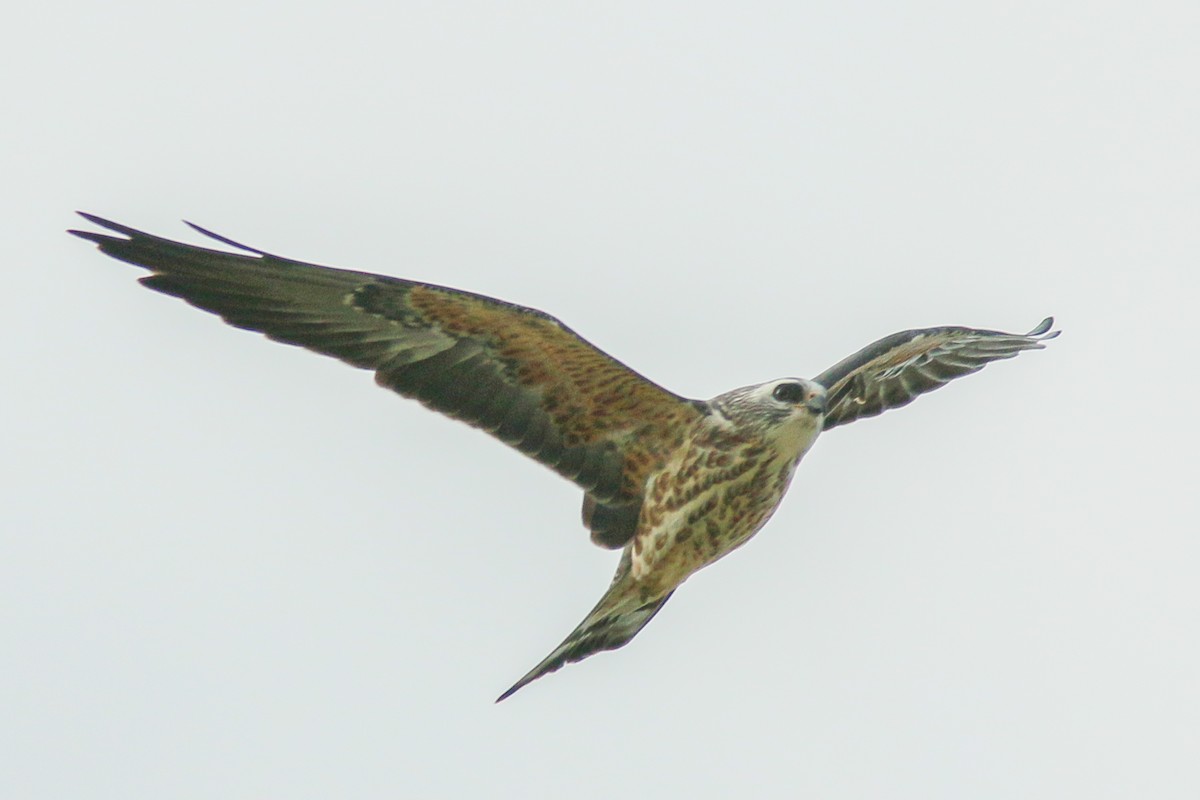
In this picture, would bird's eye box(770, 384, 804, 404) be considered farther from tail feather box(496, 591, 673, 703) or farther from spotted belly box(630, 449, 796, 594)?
tail feather box(496, 591, 673, 703)

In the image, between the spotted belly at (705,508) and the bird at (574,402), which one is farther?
the spotted belly at (705,508)

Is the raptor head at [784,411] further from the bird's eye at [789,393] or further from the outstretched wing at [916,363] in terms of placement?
the outstretched wing at [916,363]

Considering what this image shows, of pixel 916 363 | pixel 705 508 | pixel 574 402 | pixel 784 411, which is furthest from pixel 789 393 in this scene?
pixel 916 363

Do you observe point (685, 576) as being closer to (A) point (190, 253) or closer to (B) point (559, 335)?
(B) point (559, 335)

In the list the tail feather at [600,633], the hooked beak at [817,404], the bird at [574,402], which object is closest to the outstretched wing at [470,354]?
the bird at [574,402]

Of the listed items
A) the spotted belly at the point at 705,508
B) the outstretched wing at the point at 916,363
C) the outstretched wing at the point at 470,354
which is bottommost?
the spotted belly at the point at 705,508

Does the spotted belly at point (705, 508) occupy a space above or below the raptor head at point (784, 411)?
below

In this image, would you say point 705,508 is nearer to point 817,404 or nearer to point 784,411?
point 784,411

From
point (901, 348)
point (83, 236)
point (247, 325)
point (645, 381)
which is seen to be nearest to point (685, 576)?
point (645, 381)
